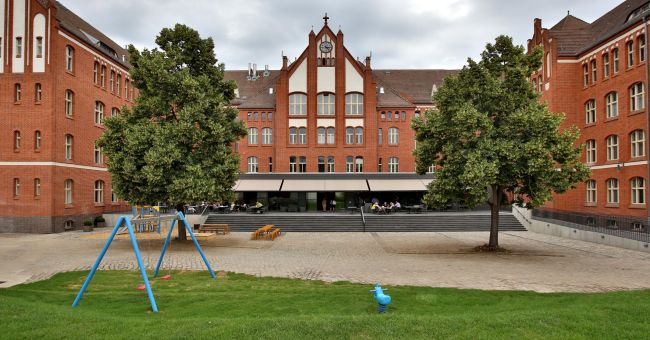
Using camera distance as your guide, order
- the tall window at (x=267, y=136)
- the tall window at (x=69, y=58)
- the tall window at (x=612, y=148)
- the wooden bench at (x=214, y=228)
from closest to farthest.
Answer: the tall window at (x=612, y=148) < the wooden bench at (x=214, y=228) < the tall window at (x=69, y=58) < the tall window at (x=267, y=136)

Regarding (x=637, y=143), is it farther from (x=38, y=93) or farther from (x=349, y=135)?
(x=38, y=93)

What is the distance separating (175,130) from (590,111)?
95.5 ft

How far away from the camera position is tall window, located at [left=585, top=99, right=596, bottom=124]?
103ft

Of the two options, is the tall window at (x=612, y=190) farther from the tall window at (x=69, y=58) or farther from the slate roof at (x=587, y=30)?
the tall window at (x=69, y=58)

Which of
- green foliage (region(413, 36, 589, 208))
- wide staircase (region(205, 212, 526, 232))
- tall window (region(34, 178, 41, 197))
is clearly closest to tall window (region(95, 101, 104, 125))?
tall window (region(34, 178, 41, 197))

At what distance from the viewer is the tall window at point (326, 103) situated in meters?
43.0

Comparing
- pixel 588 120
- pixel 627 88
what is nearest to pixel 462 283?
pixel 627 88

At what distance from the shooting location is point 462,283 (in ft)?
43.9

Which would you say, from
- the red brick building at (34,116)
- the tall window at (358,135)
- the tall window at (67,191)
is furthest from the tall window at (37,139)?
the tall window at (358,135)

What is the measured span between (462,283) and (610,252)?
12.1m

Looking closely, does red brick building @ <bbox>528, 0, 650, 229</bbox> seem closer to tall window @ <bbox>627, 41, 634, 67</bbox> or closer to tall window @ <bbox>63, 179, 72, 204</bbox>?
tall window @ <bbox>627, 41, 634, 67</bbox>

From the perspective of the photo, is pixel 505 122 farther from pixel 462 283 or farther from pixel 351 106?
pixel 351 106

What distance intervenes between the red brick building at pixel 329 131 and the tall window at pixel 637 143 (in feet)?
56.2

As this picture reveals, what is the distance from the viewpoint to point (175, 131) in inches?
803
